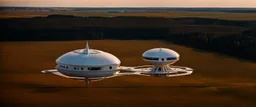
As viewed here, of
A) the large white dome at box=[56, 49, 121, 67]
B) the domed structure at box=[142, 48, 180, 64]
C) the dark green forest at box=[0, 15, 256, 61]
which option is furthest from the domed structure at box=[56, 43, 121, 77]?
the dark green forest at box=[0, 15, 256, 61]

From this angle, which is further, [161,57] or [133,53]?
[133,53]

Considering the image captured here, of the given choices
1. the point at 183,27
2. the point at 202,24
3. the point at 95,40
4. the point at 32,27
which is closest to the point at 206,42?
the point at 183,27

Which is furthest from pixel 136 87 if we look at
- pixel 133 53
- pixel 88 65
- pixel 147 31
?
pixel 147 31

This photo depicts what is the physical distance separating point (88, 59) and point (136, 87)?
1.38 m

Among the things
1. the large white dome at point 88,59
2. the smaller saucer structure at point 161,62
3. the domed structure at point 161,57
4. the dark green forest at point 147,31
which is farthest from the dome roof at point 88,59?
the dark green forest at point 147,31

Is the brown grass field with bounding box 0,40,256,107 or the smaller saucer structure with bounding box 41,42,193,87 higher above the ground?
the smaller saucer structure with bounding box 41,42,193,87

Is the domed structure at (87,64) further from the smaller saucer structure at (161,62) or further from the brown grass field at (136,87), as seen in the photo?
the smaller saucer structure at (161,62)

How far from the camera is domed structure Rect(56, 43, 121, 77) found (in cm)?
1056

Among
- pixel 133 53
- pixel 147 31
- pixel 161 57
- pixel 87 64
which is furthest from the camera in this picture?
pixel 147 31

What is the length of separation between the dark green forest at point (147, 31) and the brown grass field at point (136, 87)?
163 cm

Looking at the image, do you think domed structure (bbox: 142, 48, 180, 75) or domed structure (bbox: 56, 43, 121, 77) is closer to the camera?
domed structure (bbox: 56, 43, 121, 77)

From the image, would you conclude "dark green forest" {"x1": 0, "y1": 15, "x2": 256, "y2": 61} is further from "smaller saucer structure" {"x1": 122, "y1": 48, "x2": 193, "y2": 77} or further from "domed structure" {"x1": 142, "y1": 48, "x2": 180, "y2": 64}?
"domed structure" {"x1": 142, "y1": 48, "x2": 180, "y2": 64}

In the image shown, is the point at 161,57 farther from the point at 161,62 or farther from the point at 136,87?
the point at 136,87

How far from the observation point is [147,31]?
20.7 metres
